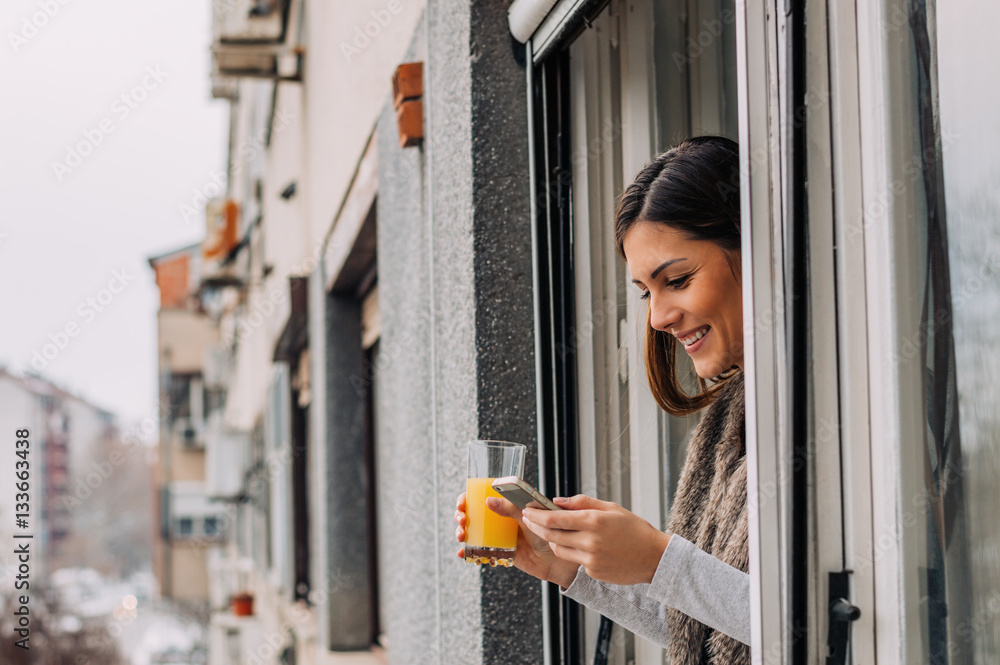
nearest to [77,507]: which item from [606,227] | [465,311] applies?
[465,311]

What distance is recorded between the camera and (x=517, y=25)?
2.19 meters

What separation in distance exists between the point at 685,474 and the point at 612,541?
1.02 ft

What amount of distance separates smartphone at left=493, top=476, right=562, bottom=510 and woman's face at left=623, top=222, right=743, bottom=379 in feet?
1.08

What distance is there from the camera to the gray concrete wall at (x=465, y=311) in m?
2.19

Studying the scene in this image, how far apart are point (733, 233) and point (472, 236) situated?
865 millimetres

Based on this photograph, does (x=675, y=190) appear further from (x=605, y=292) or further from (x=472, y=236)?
(x=472, y=236)

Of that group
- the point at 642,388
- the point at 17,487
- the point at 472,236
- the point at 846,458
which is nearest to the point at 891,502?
the point at 846,458

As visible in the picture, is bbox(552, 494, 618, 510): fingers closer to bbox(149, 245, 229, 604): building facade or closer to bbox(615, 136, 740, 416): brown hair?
bbox(615, 136, 740, 416): brown hair

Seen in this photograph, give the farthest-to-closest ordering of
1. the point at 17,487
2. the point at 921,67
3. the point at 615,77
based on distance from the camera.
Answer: the point at 17,487 → the point at 615,77 → the point at 921,67

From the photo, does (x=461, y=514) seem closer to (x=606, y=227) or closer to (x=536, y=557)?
(x=536, y=557)

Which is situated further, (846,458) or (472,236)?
(472,236)

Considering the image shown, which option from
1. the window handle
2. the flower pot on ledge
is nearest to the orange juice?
the window handle

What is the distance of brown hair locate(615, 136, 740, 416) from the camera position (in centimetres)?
145

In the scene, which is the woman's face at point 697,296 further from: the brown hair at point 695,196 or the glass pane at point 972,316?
the glass pane at point 972,316
